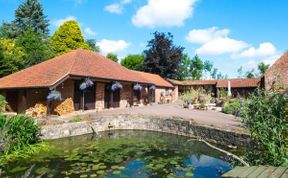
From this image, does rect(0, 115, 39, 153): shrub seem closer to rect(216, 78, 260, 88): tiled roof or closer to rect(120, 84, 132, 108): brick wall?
rect(120, 84, 132, 108): brick wall

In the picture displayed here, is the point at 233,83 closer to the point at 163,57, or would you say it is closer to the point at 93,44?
the point at 163,57

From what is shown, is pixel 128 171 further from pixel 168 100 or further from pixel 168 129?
pixel 168 100

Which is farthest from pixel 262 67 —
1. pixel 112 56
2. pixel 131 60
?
pixel 112 56

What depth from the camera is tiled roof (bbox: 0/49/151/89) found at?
1523cm

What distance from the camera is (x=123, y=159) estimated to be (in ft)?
29.2

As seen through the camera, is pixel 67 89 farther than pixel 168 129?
Yes

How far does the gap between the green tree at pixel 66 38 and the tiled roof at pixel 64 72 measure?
1531 centimetres

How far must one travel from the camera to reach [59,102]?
15.7 m

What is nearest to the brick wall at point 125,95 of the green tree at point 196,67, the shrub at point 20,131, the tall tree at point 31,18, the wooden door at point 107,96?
the wooden door at point 107,96

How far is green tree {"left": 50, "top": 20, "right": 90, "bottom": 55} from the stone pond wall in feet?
74.9

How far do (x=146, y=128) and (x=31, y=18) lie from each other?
1337 inches

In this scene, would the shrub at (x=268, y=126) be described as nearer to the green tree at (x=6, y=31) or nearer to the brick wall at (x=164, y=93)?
the brick wall at (x=164, y=93)

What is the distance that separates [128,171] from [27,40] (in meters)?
25.1

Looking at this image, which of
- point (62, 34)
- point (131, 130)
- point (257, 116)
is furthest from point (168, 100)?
point (257, 116)
